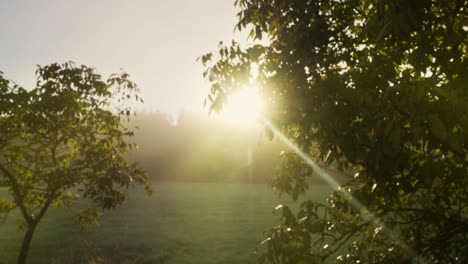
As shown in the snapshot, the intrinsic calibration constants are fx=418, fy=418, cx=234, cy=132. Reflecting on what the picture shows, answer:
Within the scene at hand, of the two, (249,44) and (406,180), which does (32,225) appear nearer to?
(249,44)

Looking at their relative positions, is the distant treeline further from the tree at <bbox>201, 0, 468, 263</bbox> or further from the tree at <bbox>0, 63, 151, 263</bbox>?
the tree at <bbox>201, 0, 468, 263</bbox>

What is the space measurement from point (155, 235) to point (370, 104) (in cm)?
2102

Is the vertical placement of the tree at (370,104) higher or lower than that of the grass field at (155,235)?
lower

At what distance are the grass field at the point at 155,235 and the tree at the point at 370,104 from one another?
952cm

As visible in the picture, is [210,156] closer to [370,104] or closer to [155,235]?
[155,235]

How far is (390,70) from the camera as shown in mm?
3777

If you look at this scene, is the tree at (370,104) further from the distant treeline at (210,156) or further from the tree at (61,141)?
the distant treeline at (210,156)

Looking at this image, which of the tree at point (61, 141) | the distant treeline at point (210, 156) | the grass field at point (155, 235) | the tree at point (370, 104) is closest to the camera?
the tree at point (370, 104)

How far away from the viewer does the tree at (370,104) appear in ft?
10.2

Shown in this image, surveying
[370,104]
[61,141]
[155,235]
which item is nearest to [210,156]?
[155,235]

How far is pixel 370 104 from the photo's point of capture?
3.54 metres

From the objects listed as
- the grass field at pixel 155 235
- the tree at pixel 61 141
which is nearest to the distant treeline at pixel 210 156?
the grass field at pixel 155 235

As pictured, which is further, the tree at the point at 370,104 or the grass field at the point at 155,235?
the grass field at the point at 155,235

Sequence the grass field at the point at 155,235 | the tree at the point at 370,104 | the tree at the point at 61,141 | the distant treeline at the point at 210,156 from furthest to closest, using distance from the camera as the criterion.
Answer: the distant treeline at the point at 210,156, the grass field at the point at 155,235, the tree at the point at 61,141, the tree at the point at 370,104
